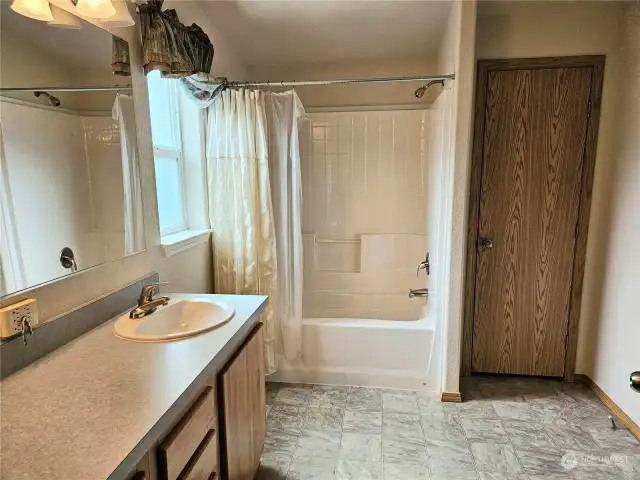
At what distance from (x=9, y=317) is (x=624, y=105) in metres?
3.04

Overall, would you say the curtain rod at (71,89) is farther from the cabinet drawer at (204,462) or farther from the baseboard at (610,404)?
the baseboard at (610,404)

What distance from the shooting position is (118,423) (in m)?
0.86

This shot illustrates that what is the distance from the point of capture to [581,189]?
246 cm

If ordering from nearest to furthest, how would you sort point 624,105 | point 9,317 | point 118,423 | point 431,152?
point 118,423 < point 9,317 < point 624,105 < point 431,152

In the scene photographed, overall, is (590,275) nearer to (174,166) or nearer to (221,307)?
(221,307)

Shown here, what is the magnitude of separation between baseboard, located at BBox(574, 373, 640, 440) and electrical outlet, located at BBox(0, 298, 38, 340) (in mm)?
2805

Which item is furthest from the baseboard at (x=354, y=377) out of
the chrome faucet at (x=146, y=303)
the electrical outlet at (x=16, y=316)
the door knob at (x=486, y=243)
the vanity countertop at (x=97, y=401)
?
the electrical outlet at (x=16, y=316)

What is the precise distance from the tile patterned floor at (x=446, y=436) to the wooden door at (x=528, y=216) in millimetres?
319

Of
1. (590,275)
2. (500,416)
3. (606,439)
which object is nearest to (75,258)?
(500,416)

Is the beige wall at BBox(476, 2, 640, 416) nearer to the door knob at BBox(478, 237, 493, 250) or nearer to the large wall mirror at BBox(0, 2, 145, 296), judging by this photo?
the door knob at BBox(478, 237, 493, 250)

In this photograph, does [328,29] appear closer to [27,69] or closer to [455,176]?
[455,176]

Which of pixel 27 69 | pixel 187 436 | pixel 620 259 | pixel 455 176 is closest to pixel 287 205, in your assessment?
pixel 455 176

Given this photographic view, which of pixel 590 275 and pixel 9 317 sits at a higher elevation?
pixel 9 317

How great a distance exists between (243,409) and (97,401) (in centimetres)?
67
